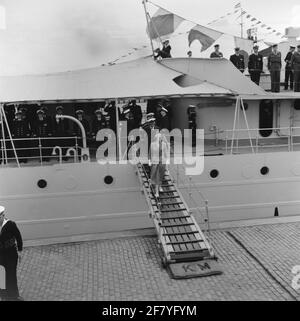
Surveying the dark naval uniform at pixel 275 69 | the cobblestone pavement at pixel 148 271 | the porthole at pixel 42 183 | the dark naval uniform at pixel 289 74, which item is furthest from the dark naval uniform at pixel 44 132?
the dark naval uniform at pixel 289 74

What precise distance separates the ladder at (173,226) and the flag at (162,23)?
520 cm

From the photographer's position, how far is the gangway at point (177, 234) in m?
9.47

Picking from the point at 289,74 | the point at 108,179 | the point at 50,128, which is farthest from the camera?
the point at 289,74

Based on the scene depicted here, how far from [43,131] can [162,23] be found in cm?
562

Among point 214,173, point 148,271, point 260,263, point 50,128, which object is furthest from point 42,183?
point 260,263

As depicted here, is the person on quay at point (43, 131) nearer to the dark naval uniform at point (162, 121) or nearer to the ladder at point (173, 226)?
the ladder at point (173, 226)

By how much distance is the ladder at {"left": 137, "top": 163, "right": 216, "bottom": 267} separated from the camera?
978cm

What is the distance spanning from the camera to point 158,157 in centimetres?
1150

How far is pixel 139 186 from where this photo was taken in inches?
522

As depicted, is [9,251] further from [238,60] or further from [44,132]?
[238,60]

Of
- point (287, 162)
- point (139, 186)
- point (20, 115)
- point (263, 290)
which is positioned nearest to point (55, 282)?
point (263, 290)
